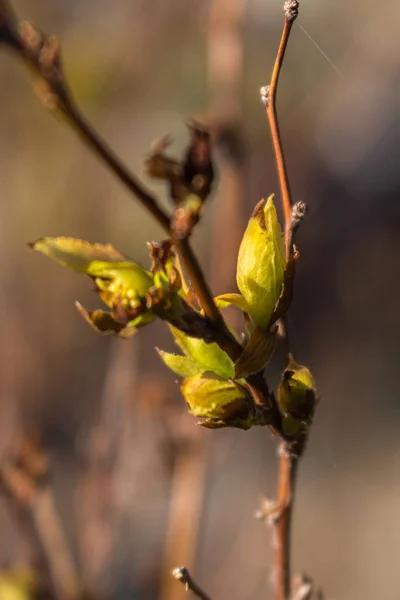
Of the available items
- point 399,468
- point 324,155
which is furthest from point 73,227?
point 399,468

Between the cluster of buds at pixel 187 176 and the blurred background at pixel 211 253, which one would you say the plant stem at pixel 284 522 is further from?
the blurred background at pixel 211 253

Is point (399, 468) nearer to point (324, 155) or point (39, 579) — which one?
point (324, 155)

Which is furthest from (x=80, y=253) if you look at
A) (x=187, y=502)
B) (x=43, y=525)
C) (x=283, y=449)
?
(x=43, y=525)

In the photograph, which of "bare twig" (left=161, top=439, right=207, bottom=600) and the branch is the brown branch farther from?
"bare twig" (left=161, top=439, right=207, bottom=600)

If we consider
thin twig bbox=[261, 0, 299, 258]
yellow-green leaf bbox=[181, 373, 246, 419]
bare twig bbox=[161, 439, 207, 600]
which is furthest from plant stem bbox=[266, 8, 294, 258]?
bare twig bbox=[161, 439, 207, 600]

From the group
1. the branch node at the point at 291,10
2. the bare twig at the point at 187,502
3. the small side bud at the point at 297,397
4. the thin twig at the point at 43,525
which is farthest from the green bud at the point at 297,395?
the bare twig at the point at 187,502

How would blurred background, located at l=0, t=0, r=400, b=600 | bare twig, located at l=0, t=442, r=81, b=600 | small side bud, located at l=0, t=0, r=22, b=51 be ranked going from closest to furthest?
small side bud, located at l=0, t=0, r=22, b=51 → bare twig, located at l=0, t=442, r=81, b=600 → blurred background, located at l=0, t=0, r=400, b=600
